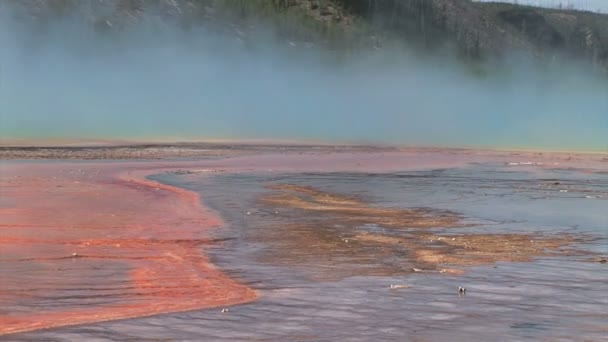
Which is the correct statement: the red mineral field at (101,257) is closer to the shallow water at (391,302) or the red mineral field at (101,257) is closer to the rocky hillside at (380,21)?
the shallow water at (391,302)

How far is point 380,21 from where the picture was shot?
73375 mm

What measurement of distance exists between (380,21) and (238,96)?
2225 centimetres

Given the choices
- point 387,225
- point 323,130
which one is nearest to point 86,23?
point 323,130

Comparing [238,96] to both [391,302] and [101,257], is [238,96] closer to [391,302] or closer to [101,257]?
[101,257]

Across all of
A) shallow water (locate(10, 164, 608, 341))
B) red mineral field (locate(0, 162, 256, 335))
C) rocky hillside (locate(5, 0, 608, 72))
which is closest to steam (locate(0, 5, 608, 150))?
rocky hillside (locate(5, 0, 608, 72))

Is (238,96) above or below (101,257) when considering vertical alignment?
above

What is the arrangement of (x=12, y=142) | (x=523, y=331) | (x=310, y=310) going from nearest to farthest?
1. (x=523, y=331)
2. (x=310, y=310)
3. (x=12, y=142)

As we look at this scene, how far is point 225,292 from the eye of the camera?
8.45m

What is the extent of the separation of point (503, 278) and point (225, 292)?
7.93 feet

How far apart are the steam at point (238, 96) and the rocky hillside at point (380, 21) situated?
1079 mm

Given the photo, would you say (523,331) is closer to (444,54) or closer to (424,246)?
(424,246)

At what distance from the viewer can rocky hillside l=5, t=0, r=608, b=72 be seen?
54969 mm

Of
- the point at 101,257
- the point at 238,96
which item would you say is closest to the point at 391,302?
the point at 101,257

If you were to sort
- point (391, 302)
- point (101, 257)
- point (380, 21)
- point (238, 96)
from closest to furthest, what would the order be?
point (391, 302)
point (101, 257)
point (238, 96)
point (380, 21)
